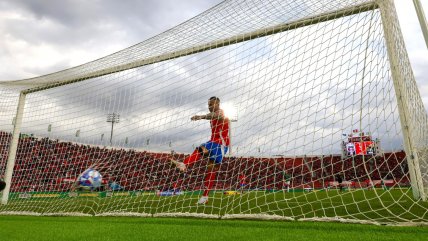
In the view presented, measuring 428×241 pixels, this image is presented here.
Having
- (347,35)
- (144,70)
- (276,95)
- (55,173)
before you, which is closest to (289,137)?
(276,95)

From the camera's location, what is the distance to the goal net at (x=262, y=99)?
12.1 ft

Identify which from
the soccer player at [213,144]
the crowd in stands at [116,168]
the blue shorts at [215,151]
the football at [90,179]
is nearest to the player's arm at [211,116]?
the soccer player at [213,144]

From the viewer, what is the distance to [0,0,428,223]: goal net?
3.67 meters

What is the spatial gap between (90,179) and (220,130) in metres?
5.65

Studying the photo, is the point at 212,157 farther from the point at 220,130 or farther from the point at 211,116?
the point at 211,116

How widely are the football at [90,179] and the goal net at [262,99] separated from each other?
236 cm

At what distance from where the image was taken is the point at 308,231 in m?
2.29

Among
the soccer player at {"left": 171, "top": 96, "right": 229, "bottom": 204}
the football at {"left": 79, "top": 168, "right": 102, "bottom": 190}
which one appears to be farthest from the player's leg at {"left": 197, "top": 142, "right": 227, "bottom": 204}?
the football at {"left": 79, "top": 168, "right": 102, "bottom": 190}

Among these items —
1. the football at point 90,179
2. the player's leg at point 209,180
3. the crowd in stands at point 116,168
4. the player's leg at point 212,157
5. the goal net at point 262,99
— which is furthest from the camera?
the football at point 90,179

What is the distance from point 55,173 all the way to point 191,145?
6905 millimetres

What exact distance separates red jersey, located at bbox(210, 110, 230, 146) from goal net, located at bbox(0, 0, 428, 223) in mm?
85

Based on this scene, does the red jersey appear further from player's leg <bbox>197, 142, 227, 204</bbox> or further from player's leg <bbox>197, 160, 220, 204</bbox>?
player's leg <bbox>197, 160, 220, 204</bbox>

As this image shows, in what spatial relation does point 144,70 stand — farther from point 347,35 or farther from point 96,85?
point 347,35

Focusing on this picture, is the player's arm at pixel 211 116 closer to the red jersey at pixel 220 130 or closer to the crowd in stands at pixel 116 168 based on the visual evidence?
the red jersey at pixel 220 130
